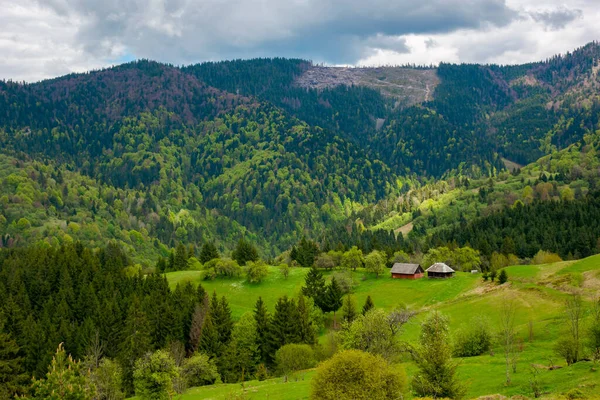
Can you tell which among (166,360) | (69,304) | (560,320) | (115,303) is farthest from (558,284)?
(69,304)

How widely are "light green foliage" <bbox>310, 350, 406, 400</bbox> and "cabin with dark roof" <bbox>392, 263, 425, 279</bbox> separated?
99.6 m

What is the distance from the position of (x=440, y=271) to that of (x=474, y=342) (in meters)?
60.9

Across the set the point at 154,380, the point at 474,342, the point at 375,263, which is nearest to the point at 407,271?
the point at 375,263

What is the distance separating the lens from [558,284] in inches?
4331

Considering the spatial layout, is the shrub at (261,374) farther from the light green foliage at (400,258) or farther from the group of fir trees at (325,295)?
the light green foliage at (400,258)

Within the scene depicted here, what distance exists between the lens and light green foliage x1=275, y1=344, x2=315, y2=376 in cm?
8303

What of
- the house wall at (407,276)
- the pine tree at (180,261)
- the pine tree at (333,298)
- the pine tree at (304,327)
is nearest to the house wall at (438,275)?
the house wall at (407,276)

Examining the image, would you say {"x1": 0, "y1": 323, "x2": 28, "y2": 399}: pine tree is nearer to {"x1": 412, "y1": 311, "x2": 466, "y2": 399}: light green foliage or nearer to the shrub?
the shrub

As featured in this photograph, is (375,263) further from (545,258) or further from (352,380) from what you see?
(352,380)

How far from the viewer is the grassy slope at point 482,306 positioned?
5656cm

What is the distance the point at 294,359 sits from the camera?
8462cm

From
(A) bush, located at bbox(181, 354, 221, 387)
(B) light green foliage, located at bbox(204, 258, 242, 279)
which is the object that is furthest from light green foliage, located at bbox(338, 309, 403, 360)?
(B) light green foliage, located at bbox(204, 258, 242, 279)

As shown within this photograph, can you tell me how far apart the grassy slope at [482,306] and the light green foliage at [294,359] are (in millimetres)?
2550

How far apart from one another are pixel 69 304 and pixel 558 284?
113 metres
